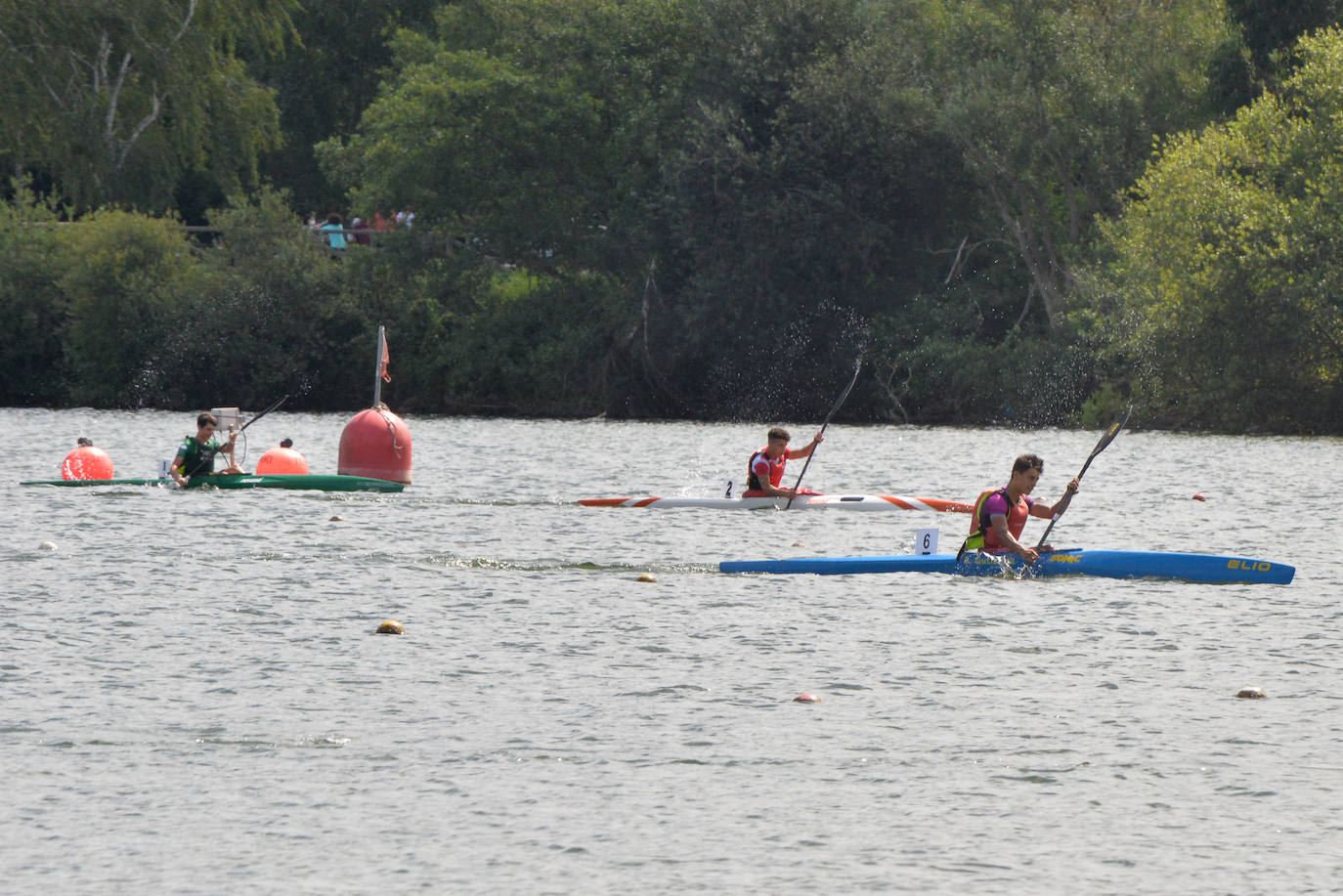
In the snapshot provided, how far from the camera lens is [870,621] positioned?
13.6 metres

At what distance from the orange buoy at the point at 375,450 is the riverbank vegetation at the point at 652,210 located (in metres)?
24.1

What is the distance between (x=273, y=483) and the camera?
2473cm

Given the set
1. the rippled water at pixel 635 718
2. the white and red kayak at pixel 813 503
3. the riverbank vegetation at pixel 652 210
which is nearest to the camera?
the rippled water at pixel 635 718

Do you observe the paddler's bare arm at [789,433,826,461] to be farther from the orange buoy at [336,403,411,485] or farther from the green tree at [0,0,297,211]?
the green tree at [0,0,297,211]

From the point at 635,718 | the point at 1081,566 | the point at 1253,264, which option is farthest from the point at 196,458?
the point at 1253,264

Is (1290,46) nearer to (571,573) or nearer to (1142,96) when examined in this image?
(1142,96)

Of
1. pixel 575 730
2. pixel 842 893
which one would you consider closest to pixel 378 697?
pixel 575 730

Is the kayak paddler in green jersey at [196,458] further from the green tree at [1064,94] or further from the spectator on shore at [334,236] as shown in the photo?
the spectator on shore at [334,236]

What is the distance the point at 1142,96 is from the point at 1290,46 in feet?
13.2

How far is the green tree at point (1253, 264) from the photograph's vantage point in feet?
140

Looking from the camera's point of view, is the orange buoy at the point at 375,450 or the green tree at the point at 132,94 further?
the green tree at the point at 132,94

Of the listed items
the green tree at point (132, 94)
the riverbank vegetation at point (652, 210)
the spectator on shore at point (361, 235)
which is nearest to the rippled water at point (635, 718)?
the riverbank vegetation at point (652, 210)

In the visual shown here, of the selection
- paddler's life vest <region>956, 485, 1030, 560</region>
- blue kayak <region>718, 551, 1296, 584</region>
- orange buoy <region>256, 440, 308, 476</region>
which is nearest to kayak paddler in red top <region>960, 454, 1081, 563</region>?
paddler's life vest <region>956, 485, 1030, 560</region>

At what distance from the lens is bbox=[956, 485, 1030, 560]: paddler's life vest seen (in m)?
15.9
